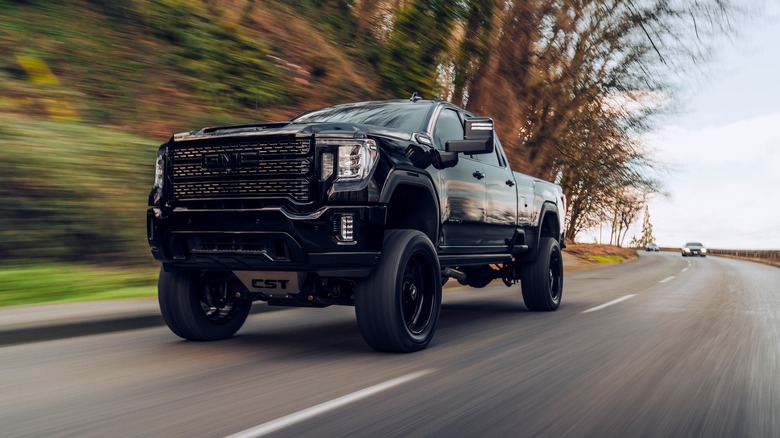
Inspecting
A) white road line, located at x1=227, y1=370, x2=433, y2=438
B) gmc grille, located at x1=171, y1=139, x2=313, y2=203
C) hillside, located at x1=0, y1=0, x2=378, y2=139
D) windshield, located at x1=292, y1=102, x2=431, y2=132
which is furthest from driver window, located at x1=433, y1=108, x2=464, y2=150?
hillside, located at x1=0, y1=0, x2=378, y2=139

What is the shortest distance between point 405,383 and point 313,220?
141cm

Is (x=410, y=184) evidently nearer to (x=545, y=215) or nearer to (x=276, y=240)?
(x=276, y=240)

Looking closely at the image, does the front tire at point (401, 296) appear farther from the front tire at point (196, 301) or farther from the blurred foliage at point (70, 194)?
the blurred foliage at point (70, 194)

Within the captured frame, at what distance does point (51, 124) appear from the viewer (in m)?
11.0

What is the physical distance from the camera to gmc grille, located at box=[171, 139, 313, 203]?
580 centimetres

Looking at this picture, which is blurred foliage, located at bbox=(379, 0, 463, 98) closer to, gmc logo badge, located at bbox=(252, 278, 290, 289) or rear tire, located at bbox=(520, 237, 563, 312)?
rear tire, located at bbox=(520, 237, 563, 312)

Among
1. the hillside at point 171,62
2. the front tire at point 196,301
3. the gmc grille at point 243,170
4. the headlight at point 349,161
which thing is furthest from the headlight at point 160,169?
the hillside at point 171,62

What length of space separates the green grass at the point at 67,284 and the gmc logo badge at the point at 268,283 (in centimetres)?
353

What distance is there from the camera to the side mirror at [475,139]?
6.79 m

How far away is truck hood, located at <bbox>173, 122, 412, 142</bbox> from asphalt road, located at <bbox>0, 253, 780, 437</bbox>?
178cm

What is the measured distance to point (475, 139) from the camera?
6887 mm

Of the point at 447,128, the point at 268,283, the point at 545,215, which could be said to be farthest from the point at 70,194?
the point at 545,215

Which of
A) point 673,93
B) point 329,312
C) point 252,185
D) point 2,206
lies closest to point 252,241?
point 252,185

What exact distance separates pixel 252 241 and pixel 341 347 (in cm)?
145
